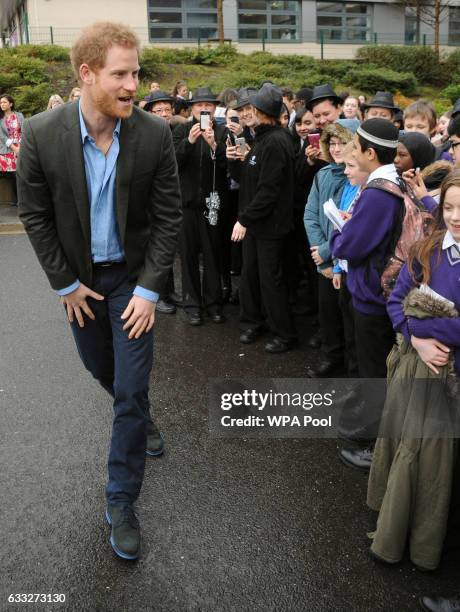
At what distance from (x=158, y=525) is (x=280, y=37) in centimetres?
3098

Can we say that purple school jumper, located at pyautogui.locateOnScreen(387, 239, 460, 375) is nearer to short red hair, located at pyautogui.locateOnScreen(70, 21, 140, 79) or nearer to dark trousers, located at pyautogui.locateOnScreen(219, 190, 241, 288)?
short red hair, located at pyautogui.locateOnScreen(70, 21, 140, 79)

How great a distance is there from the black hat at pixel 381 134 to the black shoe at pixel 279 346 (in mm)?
2506

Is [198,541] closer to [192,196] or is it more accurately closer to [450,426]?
[450,426]

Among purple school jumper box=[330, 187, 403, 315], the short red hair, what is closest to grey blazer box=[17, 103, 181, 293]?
the short red hair

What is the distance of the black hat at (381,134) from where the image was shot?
3.46m

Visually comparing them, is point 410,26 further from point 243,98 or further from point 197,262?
point 197,262

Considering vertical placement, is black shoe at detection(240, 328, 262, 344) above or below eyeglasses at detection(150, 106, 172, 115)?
below

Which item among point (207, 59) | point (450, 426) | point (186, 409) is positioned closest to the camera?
point (450, 426)

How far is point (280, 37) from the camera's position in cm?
3053

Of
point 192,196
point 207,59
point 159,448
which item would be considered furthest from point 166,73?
point 159,448

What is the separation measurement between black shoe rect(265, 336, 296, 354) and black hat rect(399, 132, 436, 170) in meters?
2.01

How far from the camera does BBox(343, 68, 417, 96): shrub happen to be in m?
23.2

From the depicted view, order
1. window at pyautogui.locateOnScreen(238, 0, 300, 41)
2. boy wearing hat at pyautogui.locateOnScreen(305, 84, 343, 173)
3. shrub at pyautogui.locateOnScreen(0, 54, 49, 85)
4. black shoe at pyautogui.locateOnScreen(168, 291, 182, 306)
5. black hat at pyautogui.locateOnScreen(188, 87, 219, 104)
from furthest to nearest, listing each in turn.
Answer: window at pyautogui.locateOnScreen(238, 0, 300, 41) → shrub at pyautogui.locateOnScreen(0, 54, 49, 85) → black shoe at pyautogui.locateOnScreen(168, 291, 182, 306) → black hat at pyautogui.locateOnScreen(188, 87, 219, 104) → boy wearing hat at pyautogui.locateOnScreen(305, 84, 343, 173)

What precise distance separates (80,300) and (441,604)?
7.06 feet
